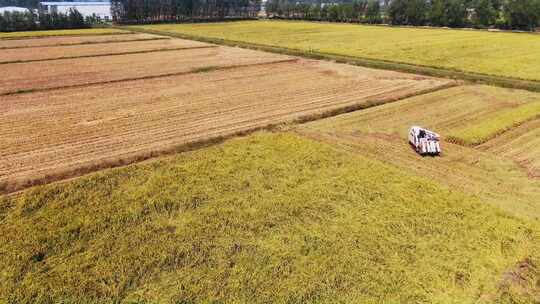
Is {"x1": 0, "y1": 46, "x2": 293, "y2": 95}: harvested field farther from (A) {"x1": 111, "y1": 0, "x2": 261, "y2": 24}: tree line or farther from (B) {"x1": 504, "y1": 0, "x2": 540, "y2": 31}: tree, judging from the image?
(A) {"x1": 111, "y1": 0, "x2": 261, "y2": 24}: tree line

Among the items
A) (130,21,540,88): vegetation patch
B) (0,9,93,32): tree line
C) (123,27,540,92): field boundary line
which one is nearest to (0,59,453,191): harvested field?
(123,27,540,92): field boundary line

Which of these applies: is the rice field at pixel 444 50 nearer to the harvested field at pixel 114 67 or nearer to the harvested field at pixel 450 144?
the harvested field at pixel 450 144

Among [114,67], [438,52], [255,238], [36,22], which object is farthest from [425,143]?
[36,22]

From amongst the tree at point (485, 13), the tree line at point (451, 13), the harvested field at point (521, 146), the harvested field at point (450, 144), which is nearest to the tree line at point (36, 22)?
the tree line at point (451, 13)

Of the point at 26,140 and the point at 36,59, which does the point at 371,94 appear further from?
the point at 36,59

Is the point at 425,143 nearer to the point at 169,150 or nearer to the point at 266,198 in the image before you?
the point at 266,198
